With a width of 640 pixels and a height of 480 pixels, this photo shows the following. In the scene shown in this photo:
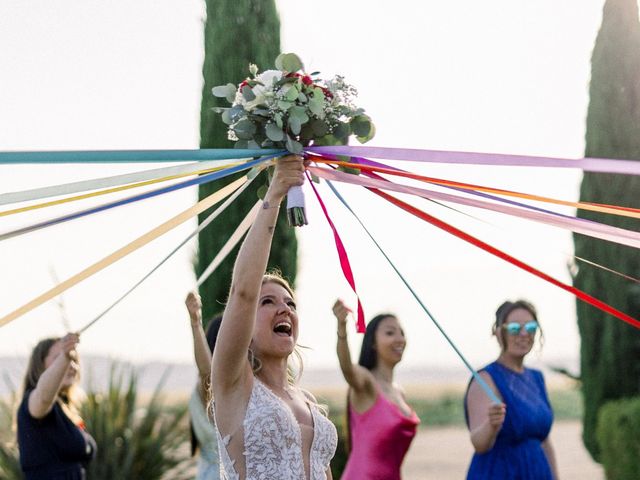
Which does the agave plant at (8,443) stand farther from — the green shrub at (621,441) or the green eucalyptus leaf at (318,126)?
the green eucalyptus leaf at (318,126)

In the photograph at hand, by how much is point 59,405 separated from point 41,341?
40cm

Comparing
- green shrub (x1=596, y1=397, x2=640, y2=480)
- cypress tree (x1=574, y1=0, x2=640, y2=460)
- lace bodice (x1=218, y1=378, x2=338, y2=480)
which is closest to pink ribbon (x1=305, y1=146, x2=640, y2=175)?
lace bodice (x1=218, y1=378, x2=338, y2=480)

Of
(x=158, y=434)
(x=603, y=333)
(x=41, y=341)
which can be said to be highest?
(x=41, y=341)

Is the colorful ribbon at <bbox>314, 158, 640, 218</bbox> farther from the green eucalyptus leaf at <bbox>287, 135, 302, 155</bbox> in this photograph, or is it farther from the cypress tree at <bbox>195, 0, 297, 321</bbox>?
the cypress tree at <bbox>195, 0, 297, 321</bbox>

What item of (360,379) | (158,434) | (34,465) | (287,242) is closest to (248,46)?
(287,242)

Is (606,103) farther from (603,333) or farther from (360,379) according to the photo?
(360,379)

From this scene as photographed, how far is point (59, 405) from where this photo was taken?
243 inches

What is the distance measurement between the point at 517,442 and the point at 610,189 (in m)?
5.49

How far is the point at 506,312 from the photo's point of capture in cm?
638

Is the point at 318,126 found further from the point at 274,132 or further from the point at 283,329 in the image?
the point at 283,329

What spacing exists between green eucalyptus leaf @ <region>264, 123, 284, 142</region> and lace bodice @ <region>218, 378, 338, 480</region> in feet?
2.63

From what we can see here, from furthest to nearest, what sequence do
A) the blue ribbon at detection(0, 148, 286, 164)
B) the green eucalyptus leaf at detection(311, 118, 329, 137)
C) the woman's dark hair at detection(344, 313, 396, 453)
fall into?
the woman's dark hair at detection(344, 313, 396, 453), the green eucalyptus leaf at detection(311, 118, 329, 137), the blue ribbon at detection(0, 148, 286, 164)

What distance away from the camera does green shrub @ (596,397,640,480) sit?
29.9 ft

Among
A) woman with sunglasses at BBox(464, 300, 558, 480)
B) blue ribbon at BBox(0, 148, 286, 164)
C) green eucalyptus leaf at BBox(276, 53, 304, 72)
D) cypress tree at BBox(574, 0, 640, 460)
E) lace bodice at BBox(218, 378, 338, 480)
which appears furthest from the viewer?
cypress tree at BBox(574, 0, 640, 460)
